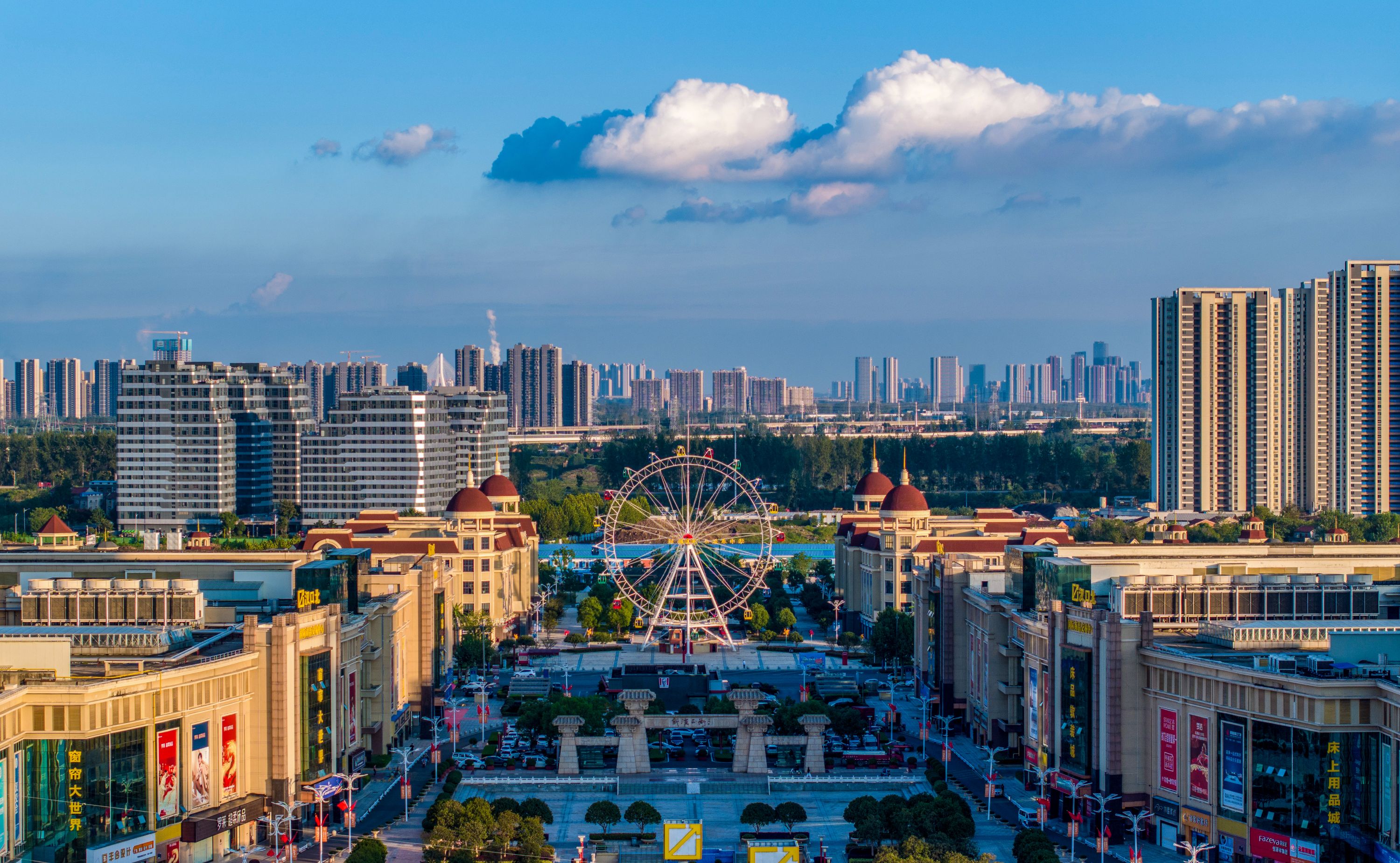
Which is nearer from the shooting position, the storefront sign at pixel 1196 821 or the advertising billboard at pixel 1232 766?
the advertising billboard at pixel 1232 766

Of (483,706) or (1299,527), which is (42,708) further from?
(1299,527)

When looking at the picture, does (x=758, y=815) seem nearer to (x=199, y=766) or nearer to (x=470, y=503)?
(x=199, y=766)

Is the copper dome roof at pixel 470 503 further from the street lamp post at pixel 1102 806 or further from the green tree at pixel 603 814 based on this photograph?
the street lamp post at pixel 1102 806

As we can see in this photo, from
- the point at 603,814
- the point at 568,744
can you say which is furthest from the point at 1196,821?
the point at 568,744

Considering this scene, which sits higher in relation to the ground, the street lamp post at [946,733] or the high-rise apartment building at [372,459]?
the high-rise apartment building at [372,459]

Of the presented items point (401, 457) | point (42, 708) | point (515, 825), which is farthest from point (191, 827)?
point (401, 457)

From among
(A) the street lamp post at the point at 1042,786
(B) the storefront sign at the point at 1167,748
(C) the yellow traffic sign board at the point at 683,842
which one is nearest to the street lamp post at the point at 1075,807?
(A) the street lamp post at the point at 1042,786

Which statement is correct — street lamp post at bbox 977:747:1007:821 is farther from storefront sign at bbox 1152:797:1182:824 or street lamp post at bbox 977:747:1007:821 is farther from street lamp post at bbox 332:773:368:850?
street lamp post at bbox 332:773:368:850
